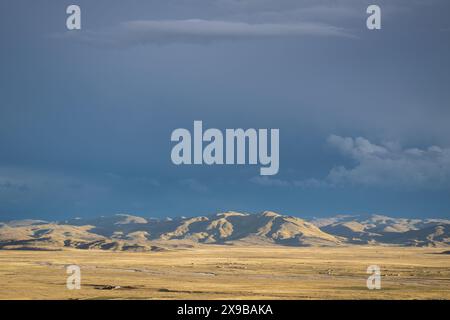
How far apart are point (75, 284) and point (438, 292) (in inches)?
2331

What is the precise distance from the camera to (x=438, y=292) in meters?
99.3

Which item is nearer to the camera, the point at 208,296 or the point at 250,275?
the point at 208,296
